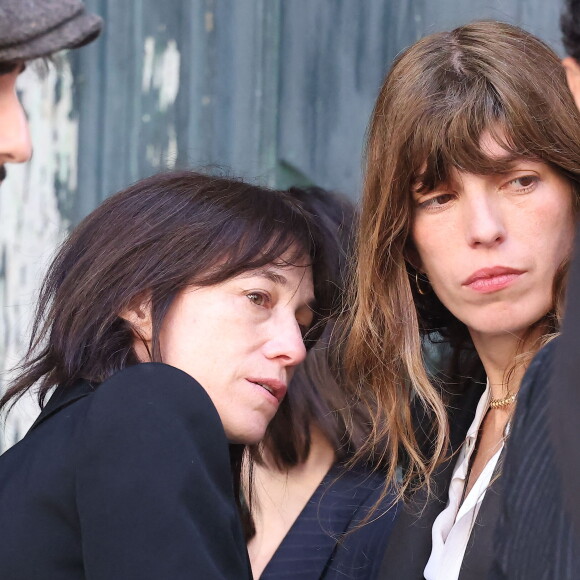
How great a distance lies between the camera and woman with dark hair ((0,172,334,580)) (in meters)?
1.45

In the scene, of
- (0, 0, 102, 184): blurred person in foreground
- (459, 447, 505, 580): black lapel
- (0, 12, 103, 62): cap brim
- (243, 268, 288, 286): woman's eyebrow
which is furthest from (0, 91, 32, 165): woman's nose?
(459, 447, 505, 580): black lapel

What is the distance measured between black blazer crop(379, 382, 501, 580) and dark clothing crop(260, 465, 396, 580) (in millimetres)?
96

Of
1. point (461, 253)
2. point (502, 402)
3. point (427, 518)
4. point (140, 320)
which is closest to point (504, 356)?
point (502, 402)

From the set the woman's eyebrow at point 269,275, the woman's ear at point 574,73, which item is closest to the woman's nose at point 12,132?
the woman's eyebrow at point 269,275

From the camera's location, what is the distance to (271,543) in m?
2.14

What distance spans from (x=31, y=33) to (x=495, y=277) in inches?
36.4

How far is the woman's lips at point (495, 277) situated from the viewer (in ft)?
6.06

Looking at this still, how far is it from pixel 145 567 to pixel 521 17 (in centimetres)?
173

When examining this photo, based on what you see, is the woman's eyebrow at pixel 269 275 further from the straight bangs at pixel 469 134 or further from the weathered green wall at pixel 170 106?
the weathered green wall at pixel 170 106

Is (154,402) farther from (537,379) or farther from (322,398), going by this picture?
(322,398)

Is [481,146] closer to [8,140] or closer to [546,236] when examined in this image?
[546,236]

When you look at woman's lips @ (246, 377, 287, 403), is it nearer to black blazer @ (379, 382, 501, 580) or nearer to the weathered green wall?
black blazer @ (379, 382, 501, 580)

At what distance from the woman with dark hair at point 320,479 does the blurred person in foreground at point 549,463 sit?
0.93 meters

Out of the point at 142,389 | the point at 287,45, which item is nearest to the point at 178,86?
the point at 287,45
